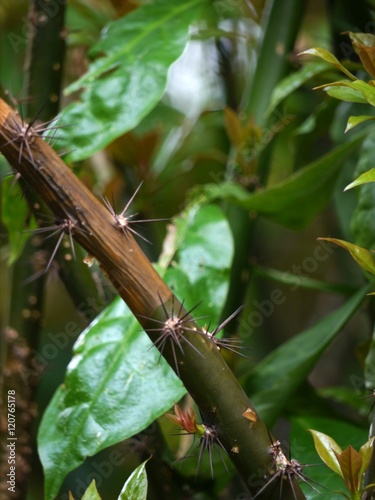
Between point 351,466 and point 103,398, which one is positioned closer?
point 351,466

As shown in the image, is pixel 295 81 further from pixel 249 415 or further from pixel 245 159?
pixel 249 415

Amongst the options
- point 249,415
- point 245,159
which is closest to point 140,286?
point 249,415

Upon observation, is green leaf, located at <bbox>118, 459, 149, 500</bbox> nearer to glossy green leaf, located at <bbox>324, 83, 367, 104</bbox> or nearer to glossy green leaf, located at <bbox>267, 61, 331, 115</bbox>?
glossy green leaf, located at <bbox>324, 83, 367, 104</bbox>

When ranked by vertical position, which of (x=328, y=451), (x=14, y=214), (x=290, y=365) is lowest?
(x=290, y=365)

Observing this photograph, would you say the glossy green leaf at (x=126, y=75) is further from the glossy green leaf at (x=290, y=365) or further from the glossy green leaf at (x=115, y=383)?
the glossy green leaf at (x=290, y=365)

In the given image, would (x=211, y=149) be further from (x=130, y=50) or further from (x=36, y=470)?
(x=36, y=470)

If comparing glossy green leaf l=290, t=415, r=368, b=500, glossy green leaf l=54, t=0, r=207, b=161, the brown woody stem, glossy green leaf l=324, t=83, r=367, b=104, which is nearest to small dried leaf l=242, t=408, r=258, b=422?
the brown woody stem
